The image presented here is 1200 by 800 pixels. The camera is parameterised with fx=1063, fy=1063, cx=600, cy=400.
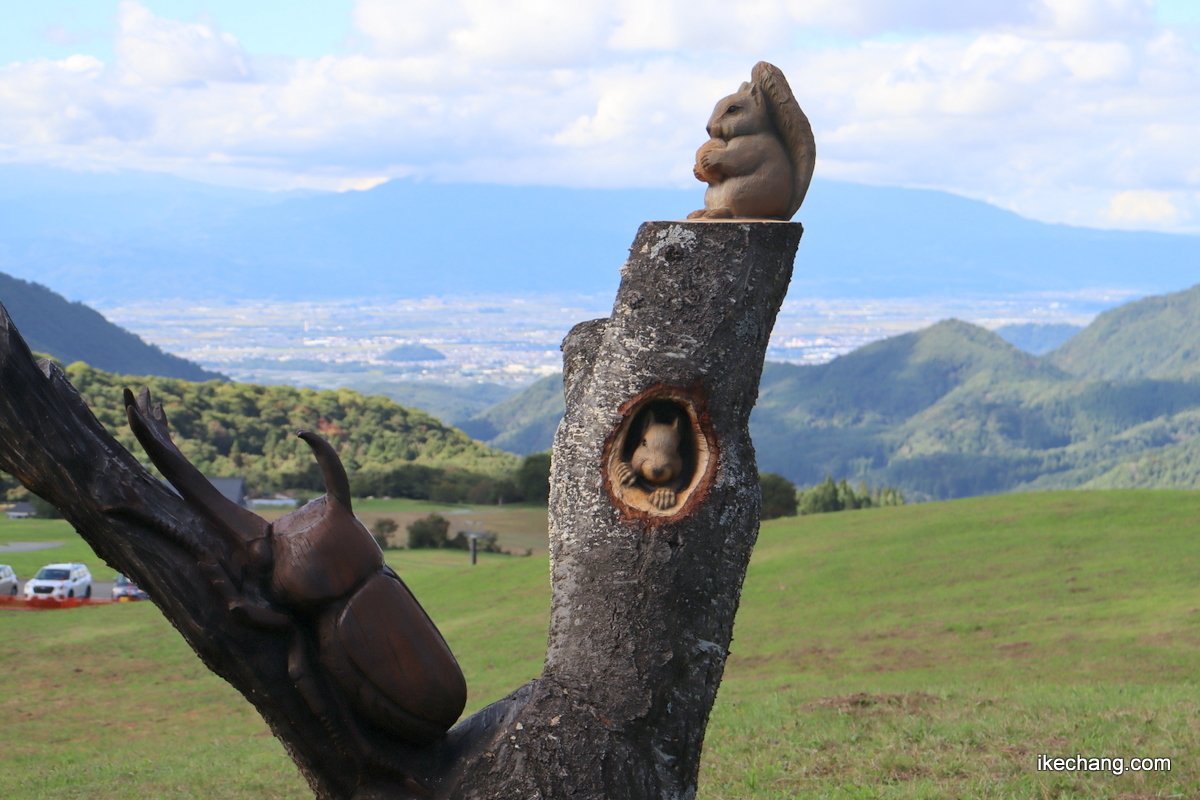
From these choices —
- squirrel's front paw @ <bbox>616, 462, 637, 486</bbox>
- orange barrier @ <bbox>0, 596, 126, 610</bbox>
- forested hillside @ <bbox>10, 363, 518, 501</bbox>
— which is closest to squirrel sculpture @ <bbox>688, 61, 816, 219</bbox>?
squirrel's front paw @ <bbox>616, 462, 637, 486</bbox>

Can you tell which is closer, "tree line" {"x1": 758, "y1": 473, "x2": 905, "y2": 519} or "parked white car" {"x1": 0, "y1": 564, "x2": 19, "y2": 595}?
"parked white car" {"x1": 0, "y1": 564, "x2": 19, "y2": 595}

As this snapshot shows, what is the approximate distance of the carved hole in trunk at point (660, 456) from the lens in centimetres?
320

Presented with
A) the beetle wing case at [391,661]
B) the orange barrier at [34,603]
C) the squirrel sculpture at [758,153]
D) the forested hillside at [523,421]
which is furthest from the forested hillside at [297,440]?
the forested hillside at [523,421]

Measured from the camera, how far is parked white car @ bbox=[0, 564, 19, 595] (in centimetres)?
2228

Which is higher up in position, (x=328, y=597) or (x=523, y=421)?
(x=328, y=597)

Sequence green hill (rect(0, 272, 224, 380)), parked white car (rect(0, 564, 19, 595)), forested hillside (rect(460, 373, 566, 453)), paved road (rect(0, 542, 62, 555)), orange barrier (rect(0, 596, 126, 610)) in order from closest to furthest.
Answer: orange barrier (rect(0, 596, 126, 610)) < parked white car (rect(0, 564, 19, 595)) < paved road (rect(0, 542, 62, 555)) < green hill (rect(0, 272, 224, 380)) < forested hillside (rect(460, 373, 566, 453))

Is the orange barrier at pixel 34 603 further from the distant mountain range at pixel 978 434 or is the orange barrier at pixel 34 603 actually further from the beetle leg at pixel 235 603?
the distant mountain range at pixel 978 434

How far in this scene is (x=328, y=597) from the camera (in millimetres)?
2779

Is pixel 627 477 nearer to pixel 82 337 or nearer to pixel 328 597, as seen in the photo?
pixel 328 597

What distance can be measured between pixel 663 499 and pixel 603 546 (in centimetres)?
23

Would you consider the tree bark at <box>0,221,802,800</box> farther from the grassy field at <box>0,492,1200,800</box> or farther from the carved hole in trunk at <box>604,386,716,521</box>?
the grassy field at <box>0,492,1200,800</box>

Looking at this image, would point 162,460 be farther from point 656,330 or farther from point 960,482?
point 960,482

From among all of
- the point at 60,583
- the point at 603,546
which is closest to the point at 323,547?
the point at 603,546

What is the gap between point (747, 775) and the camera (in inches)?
258
